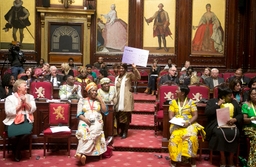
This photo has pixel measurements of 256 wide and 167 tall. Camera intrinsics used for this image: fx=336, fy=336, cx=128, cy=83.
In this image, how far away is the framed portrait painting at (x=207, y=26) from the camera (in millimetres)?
12430

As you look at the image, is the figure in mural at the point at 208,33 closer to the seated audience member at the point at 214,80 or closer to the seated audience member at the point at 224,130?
the seated audience member at the point at 214,80

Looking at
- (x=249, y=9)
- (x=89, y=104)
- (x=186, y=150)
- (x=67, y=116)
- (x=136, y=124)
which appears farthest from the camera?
(x=249, y=9)

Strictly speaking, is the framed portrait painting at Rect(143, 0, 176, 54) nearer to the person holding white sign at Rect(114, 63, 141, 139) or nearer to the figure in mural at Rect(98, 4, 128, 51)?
the figure in mural at Rect(98, 4, 128, 51)

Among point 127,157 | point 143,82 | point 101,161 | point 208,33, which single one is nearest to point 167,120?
point 127,157

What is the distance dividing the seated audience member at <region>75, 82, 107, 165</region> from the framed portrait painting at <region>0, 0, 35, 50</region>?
7.71 m

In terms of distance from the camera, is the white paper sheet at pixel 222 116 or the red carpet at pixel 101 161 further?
the red carpet at pixel 101 161

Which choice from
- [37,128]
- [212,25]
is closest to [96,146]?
[37,128]

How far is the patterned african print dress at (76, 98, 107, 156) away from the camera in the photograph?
5230 millimetres

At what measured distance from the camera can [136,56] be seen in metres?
6.37

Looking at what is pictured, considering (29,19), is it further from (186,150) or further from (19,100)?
(186,150)

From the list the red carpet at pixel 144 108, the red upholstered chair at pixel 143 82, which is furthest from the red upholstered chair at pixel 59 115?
the red upholstered chair at pixel 143 82

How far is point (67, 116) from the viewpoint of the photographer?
579 cm

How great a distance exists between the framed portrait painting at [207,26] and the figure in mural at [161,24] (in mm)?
967

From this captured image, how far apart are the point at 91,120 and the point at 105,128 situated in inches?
27.5
